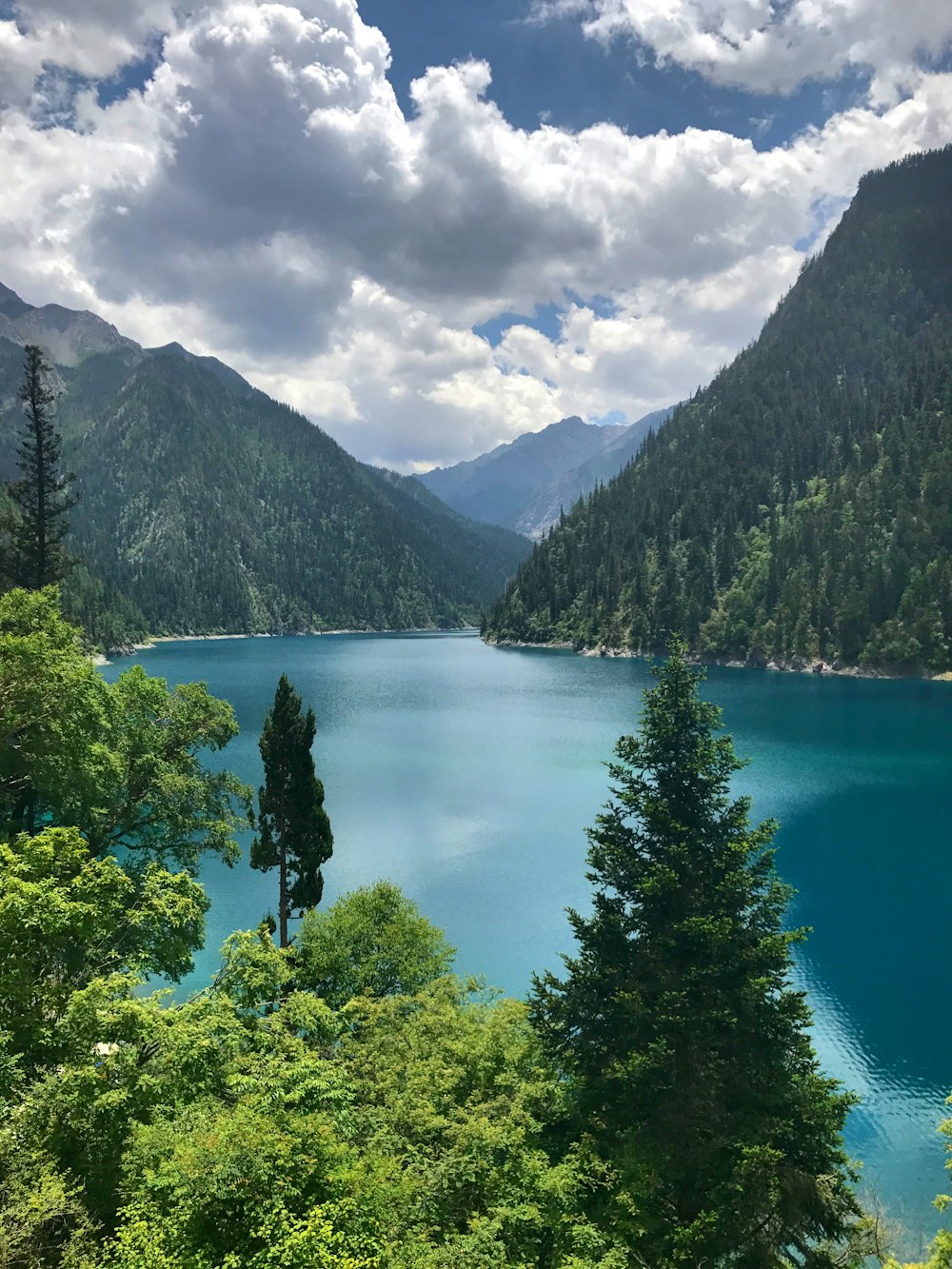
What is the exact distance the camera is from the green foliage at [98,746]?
2503 cm

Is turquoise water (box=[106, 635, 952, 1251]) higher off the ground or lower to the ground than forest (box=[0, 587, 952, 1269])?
lower

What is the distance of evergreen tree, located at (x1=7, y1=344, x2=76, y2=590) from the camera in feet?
130

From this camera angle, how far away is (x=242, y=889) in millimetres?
44125

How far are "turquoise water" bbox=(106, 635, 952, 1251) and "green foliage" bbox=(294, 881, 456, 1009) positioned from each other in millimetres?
7171

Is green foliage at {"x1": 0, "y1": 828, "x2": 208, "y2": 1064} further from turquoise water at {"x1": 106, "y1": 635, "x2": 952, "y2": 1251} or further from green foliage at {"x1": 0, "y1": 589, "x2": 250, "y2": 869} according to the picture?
turquoise water at {"x1": 106, "y1": 635, "x2": 952, "y2": 1251}

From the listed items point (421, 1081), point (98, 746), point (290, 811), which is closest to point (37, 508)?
point (98, 746)

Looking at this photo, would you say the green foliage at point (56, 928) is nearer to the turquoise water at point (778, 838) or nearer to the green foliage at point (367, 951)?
the green foliage at point (367, 951)

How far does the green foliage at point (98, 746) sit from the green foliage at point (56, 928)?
6191mm

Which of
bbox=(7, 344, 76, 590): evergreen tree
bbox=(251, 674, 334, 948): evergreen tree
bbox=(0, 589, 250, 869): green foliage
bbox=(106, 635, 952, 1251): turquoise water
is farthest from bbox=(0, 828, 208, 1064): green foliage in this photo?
bbox=(7, 344, 76, 590): evergreen tree

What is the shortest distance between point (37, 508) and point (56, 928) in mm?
31522

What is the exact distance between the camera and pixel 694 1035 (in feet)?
59.1

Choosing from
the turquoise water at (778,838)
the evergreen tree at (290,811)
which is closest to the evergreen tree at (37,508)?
the evergreen tree at (290,811)

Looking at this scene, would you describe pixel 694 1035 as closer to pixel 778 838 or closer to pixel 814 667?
pixel 778 838

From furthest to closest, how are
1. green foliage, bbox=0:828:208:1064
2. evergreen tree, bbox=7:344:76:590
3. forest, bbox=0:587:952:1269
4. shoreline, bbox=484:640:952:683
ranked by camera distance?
shoreline, bbox=484:640:952:683, evergreen tree, bbox=7:344:76:590, green foliage, bbox=0:828:208:1064, forest, bbox=0:587:952:1269
